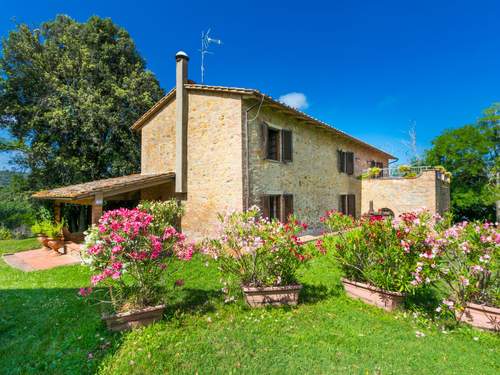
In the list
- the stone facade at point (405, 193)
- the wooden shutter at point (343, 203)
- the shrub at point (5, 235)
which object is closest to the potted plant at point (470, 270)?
the wooden shutter at point (343, 203)

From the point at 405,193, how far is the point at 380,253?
12516mm

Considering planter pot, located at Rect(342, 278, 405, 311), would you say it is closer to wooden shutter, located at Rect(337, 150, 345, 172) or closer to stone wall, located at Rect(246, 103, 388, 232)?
stone wall, located at Rect(246, 103, 388, 232)

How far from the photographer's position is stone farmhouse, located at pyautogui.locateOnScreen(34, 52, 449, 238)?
900 cm

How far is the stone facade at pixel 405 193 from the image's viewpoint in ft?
47.2

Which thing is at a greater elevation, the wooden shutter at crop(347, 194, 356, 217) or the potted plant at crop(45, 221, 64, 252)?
the wooden shutter at crop(347, 194, 356, 217)

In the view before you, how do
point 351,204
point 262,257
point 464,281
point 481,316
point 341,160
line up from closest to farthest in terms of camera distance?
1. point 464,281
2. point 481,316
3. point 262,257
4. point 341,160
5. point 351,204

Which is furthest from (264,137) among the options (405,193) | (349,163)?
(405,193)

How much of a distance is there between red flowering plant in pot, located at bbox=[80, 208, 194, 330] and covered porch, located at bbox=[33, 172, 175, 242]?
4.89 m

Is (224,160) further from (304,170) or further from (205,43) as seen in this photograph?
(205,43)

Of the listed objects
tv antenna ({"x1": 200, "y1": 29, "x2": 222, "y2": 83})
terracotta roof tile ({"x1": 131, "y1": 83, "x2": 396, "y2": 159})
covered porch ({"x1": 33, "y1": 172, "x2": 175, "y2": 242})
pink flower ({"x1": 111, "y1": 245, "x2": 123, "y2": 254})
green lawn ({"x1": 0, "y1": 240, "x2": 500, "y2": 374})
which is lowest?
green lawn ({"x1": 0, "y1": 240, "x2": 500, "y2": 374})

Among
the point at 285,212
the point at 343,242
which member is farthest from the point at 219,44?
the point at 343,242

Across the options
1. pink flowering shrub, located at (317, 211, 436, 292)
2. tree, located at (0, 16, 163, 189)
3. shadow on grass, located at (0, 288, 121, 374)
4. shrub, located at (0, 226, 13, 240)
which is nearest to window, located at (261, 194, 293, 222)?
pink flowering shrub, located at (317, 211, 436, 292)

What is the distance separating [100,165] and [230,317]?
54.6 ft

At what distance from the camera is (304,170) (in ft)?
38.1
